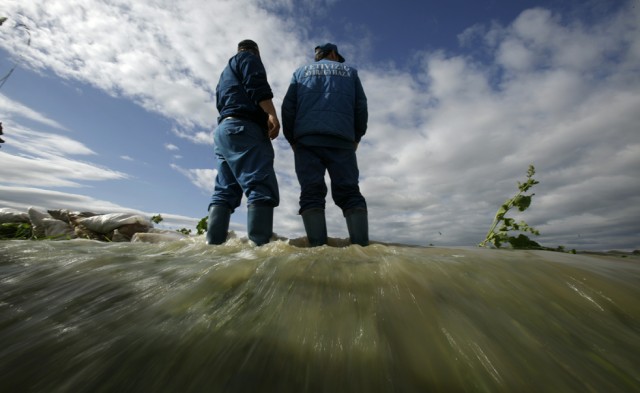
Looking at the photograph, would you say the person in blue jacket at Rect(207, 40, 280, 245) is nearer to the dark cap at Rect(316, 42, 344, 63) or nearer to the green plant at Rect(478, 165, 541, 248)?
the dark cap at Rect(316, 42, 344, 63)

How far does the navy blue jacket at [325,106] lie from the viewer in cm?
288

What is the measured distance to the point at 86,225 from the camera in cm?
468

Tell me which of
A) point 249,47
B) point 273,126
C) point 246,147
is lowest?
point 246,147

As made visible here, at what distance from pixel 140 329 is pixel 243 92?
2.41 m

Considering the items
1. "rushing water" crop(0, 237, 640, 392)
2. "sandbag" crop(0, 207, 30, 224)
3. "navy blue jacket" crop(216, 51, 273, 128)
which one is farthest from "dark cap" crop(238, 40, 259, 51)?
"sandbag" crop(0, 207, 30, 224)

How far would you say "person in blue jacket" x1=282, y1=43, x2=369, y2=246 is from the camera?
8.92 feet

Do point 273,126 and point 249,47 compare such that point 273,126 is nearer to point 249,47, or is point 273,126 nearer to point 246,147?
point 246,147

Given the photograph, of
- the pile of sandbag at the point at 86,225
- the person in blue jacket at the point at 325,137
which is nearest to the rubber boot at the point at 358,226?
the person in blue jacket at the point at 325,137

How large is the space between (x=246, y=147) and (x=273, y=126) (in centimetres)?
29

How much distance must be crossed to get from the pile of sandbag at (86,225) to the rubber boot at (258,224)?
2256mm

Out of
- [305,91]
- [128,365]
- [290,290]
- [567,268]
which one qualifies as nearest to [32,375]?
[128,365]

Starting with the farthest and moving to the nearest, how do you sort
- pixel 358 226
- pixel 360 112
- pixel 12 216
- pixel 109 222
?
pixel 12 216
pixel 109 222
pixel 360 112
pixel 358 226

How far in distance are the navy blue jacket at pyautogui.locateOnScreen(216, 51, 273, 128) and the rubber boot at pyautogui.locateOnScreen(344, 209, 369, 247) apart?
114 cm

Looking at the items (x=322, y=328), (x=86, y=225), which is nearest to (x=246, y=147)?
(x=322, y=328)
